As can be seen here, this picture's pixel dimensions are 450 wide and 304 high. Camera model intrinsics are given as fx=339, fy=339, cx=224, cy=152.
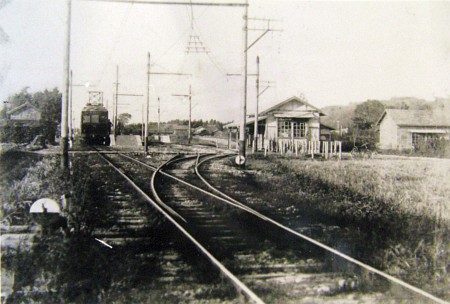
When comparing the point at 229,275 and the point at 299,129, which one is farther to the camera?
the point at 299,129

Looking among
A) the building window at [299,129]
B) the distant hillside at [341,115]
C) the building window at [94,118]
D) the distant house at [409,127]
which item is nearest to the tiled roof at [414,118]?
the distant house at [409,127]

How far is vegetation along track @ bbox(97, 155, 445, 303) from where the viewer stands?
367 cm

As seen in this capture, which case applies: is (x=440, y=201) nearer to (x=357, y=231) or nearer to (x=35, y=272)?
(x=357, y=231)

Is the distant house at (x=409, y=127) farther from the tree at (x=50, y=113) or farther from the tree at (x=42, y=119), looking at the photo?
the tree at (x=42, y=119)

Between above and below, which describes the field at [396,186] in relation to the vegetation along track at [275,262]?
above

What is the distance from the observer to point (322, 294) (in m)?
3.71

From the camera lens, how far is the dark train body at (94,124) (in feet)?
90.6

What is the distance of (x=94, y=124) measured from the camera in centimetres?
2772

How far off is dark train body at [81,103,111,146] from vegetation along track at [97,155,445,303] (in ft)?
74.2

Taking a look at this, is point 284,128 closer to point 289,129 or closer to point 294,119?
point 289,129

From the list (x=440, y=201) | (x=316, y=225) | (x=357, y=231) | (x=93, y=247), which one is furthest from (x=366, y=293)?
(x=440, y=201)

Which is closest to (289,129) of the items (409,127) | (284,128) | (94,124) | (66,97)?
(284,128)

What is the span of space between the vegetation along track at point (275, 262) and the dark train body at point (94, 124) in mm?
22608

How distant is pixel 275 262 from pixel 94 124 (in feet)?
85.7
